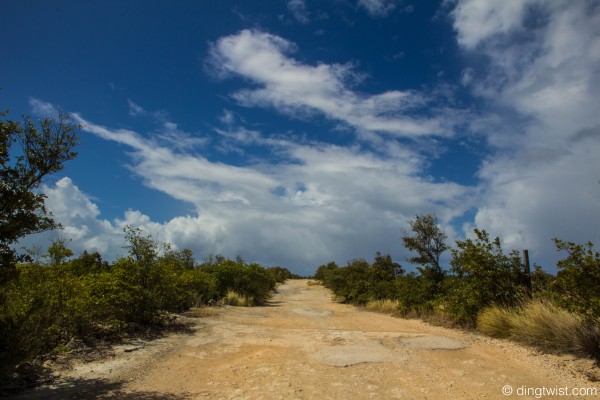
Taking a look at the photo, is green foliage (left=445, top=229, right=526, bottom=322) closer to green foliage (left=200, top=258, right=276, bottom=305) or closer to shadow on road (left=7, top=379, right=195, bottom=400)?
shadow on road (left=7, top=379, right=195, bottom=400)

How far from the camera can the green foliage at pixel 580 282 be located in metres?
7.58

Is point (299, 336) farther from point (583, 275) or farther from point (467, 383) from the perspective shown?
point (583, 275)

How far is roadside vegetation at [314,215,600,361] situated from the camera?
7891 mm

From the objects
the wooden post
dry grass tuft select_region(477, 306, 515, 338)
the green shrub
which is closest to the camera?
dry grass tuft select_region(477, 306, 515, 338)

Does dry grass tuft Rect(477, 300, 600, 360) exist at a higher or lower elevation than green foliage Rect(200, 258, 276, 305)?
lower

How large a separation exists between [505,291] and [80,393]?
37.0 feet

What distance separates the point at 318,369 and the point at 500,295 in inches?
291

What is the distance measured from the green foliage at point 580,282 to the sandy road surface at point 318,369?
1202 mm

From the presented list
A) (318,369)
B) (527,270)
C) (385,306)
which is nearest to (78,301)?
(318,369)

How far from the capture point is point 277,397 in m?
6.04

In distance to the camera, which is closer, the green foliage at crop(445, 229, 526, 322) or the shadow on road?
the shadow on road

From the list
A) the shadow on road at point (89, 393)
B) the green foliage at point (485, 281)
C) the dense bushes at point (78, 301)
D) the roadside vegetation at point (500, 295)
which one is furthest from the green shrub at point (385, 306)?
the shadow on road at point (89, 393)

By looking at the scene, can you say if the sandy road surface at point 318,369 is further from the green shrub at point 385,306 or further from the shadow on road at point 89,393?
the green shrub at point 385,306

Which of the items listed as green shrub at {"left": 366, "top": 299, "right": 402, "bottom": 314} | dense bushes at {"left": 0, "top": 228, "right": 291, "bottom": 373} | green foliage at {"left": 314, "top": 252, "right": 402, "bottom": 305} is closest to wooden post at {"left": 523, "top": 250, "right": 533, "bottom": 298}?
green shrub at {"left": 366, "top": 299, "right": 402, "bottom": 314}
